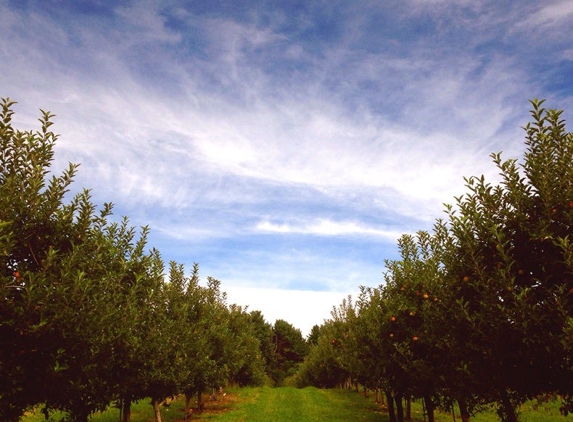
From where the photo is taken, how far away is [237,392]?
53.8 m

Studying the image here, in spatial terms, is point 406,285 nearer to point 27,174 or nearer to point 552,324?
point 552,324

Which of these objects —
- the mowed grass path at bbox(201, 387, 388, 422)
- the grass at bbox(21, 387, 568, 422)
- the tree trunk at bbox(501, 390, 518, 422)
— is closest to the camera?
the tree trunk at bbox(501, 390, 518, 422)

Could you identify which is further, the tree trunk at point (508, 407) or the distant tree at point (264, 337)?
the distant tree at point (264, 337)

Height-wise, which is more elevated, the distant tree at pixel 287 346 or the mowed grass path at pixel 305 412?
the distant tree at pixel 287 346

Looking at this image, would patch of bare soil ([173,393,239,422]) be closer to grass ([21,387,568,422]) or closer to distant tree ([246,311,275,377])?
grass ([21,387,568,422])

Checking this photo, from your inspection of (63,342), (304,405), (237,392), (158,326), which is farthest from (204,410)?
(63,342)

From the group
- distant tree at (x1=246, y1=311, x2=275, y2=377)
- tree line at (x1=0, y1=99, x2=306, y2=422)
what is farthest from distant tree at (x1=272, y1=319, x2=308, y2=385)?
tree line at (x1=0, y1=99, x2=306, y2=422)

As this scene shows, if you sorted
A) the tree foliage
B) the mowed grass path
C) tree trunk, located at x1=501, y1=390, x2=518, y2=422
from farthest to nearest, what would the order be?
1. the mowed grass path
2. tree trunk, located at x1=501, y1=390, x2=518, y2=422
3. the tree foliage

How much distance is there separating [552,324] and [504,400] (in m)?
3.64

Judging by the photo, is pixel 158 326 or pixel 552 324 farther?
pixel 158 326

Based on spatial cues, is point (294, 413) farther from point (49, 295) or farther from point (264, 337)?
point (264, 337)

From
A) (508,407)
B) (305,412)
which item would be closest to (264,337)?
(305,412)

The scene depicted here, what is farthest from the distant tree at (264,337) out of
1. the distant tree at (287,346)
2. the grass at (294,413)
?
the grass at (294,413)

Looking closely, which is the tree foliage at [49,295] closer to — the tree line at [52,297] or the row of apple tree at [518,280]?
the tree line at [52,297]
